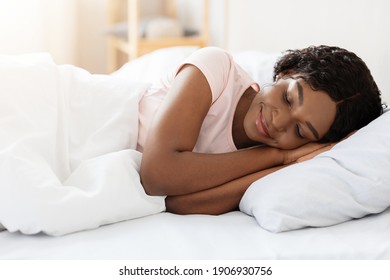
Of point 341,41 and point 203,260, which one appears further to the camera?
point 341,41

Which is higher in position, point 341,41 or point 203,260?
point 341,41

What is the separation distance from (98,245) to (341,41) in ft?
3.52

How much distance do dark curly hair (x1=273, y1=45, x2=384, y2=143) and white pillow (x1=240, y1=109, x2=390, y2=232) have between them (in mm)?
101

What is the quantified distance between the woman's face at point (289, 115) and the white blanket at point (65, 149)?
0.27 meters

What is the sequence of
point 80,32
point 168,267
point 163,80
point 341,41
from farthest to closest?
point 80,32 → point 341,41 → point 163,80 → point 168,267

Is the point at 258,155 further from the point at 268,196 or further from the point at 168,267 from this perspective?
the point at 168,267

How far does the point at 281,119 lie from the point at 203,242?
1.12ft

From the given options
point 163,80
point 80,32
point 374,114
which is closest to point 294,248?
point 374,114

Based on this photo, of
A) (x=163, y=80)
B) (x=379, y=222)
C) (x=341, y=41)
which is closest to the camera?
(x=379, y=222)

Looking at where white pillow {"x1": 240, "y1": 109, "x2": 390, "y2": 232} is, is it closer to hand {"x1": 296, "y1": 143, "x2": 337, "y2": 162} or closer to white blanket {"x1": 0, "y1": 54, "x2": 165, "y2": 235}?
hand {"x1": 296, "y1": 143, "x2": 337, "y2": 162}

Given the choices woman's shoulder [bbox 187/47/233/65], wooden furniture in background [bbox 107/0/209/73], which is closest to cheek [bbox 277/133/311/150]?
woman's shoulder [bbox 187/47/233/65]

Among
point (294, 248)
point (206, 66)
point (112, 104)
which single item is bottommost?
point (294, 248)

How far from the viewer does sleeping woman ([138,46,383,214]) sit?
1.13m

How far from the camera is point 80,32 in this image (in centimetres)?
308
